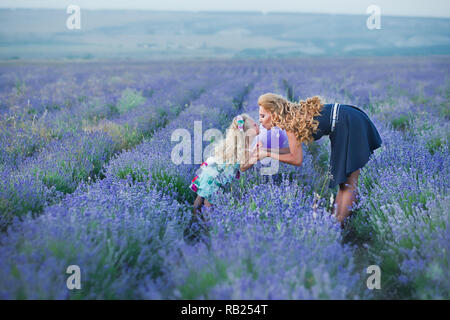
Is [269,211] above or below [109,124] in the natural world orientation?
below

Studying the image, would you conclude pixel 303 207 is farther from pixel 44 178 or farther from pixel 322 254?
pixel 44 178

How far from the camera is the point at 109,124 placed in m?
5.30

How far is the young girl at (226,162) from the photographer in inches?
117

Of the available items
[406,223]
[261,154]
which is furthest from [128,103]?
[406,223]

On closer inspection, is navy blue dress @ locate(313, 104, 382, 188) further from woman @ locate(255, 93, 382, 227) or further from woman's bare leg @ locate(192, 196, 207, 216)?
woman's bare leg @ locate(192, 196, 207, 216)

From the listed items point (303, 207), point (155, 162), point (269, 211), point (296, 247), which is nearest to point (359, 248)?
point (303, 207)

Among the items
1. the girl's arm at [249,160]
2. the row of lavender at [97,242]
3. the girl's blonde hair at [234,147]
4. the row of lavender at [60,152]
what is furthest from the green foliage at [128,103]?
the row of lavender at [97,242]

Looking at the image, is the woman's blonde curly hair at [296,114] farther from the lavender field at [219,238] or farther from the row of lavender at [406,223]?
the row of lavender at [406,223]

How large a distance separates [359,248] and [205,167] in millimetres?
1456

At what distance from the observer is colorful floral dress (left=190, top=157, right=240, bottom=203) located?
2.95 meters

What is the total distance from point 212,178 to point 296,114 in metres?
0.93

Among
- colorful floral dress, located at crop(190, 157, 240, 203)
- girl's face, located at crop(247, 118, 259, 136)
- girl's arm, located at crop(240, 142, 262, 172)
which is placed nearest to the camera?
girl's arm, located at crop(240, 142, 262, 172)

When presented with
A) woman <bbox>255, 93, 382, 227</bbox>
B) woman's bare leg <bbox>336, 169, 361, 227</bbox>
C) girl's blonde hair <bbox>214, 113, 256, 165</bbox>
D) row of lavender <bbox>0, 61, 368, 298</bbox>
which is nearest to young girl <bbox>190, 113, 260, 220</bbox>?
girl's blonde hair <bbox>214, 113, 256, 165</bbox>

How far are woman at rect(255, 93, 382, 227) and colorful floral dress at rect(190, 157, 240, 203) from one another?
0.50 meters
